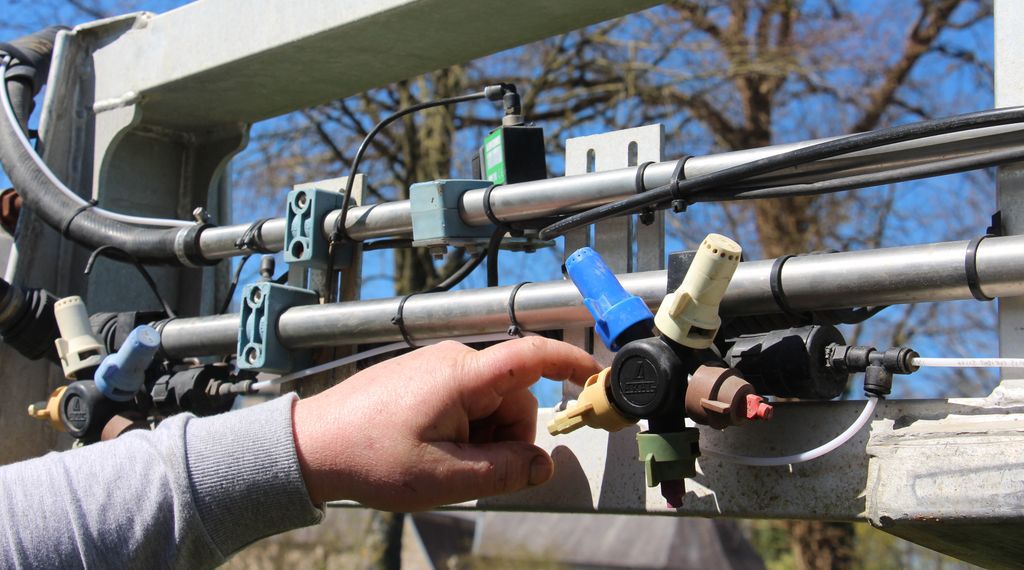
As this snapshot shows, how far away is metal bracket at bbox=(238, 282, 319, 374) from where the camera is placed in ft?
4.75

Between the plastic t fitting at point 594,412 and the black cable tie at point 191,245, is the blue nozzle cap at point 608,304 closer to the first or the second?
the plastic t fitting at point 594,412

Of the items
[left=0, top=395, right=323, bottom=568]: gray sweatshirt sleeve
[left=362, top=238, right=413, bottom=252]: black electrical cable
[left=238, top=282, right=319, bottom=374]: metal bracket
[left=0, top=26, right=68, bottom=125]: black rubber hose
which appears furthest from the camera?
[left=0, top=26, right=68, bottom=125]: black rubber hose

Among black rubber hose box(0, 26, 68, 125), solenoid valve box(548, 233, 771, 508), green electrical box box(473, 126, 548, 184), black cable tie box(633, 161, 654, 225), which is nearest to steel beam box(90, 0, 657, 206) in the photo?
black rubber hose box(0, 26, 68, 125)

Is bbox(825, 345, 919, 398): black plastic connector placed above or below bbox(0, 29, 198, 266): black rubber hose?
below

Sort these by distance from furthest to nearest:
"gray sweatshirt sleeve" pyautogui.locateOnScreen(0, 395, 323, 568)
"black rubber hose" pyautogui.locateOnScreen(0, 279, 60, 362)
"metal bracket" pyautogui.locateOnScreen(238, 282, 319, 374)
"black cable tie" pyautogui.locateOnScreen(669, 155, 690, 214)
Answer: "black rubber hose" pyautogui.locateOnScreen(0, 279, 60, 362) < "metal bracket" pyautogui.locateOnScreen(238, 282, 319, 374) < "black cable tie" pyautogui.locateOnScreen(669, 155, 690, 214) < "gray sweatshirt sleeve" pyautogui.locateOnScreen(0, 395, 323, 568)

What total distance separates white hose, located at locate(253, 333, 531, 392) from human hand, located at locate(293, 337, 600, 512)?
0.74 ft

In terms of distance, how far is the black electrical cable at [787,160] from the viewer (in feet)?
3.22

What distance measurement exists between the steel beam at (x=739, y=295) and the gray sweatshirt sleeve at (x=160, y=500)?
1.13 feet

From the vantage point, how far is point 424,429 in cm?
99

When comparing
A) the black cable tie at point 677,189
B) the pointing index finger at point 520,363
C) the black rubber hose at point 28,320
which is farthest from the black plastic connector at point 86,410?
the black cable tie at point 677,189

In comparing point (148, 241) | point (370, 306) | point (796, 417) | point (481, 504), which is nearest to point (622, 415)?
point (796, 417)

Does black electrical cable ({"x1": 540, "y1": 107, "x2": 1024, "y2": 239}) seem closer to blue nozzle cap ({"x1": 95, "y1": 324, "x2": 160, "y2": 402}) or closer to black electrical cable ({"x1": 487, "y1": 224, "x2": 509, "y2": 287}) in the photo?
black electrical cable ({"x1": 487, "y1": 224, "x2": 509, "y2": 287})

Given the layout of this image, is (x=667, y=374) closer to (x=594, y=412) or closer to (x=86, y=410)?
(x=594, y=412)

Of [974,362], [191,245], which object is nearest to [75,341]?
[191,245]
